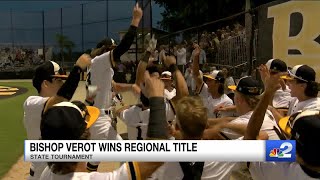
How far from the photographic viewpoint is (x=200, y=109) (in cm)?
312

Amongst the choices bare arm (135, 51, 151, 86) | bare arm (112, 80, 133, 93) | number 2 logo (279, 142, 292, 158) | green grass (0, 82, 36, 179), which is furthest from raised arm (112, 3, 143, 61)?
green grass (0, 82, 36, 179)

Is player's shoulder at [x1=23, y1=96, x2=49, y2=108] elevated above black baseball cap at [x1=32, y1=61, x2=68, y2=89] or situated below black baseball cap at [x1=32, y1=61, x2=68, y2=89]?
below

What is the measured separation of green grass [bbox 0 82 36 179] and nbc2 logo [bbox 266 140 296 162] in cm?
597

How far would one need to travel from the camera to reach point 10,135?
1176cm

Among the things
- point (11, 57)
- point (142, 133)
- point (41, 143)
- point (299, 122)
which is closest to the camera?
point (299, 122)

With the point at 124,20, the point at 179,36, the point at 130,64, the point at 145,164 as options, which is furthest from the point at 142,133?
the point at 124,20

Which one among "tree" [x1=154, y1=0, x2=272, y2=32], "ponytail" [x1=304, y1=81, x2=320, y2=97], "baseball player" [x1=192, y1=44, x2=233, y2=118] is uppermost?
"tree" [x1=154, y1=0, x2=272, y2=32]

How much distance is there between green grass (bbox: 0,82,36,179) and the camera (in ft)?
29.3

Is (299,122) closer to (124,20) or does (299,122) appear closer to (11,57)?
(124,20)

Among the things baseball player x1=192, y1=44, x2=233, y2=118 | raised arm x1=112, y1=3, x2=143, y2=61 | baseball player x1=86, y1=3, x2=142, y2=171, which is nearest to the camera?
raised arm x1=112, y1=3, x2=143, y2=61

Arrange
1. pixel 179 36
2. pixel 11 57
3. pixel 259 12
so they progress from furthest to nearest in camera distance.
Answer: pixel 11 57
pixel 179 36
pixel 259 12

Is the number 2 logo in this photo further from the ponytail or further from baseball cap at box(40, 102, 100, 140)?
the ponytail

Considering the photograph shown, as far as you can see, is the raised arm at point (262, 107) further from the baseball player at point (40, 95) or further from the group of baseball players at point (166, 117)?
the baseball player at point (40, 95)

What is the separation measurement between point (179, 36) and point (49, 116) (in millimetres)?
18401
